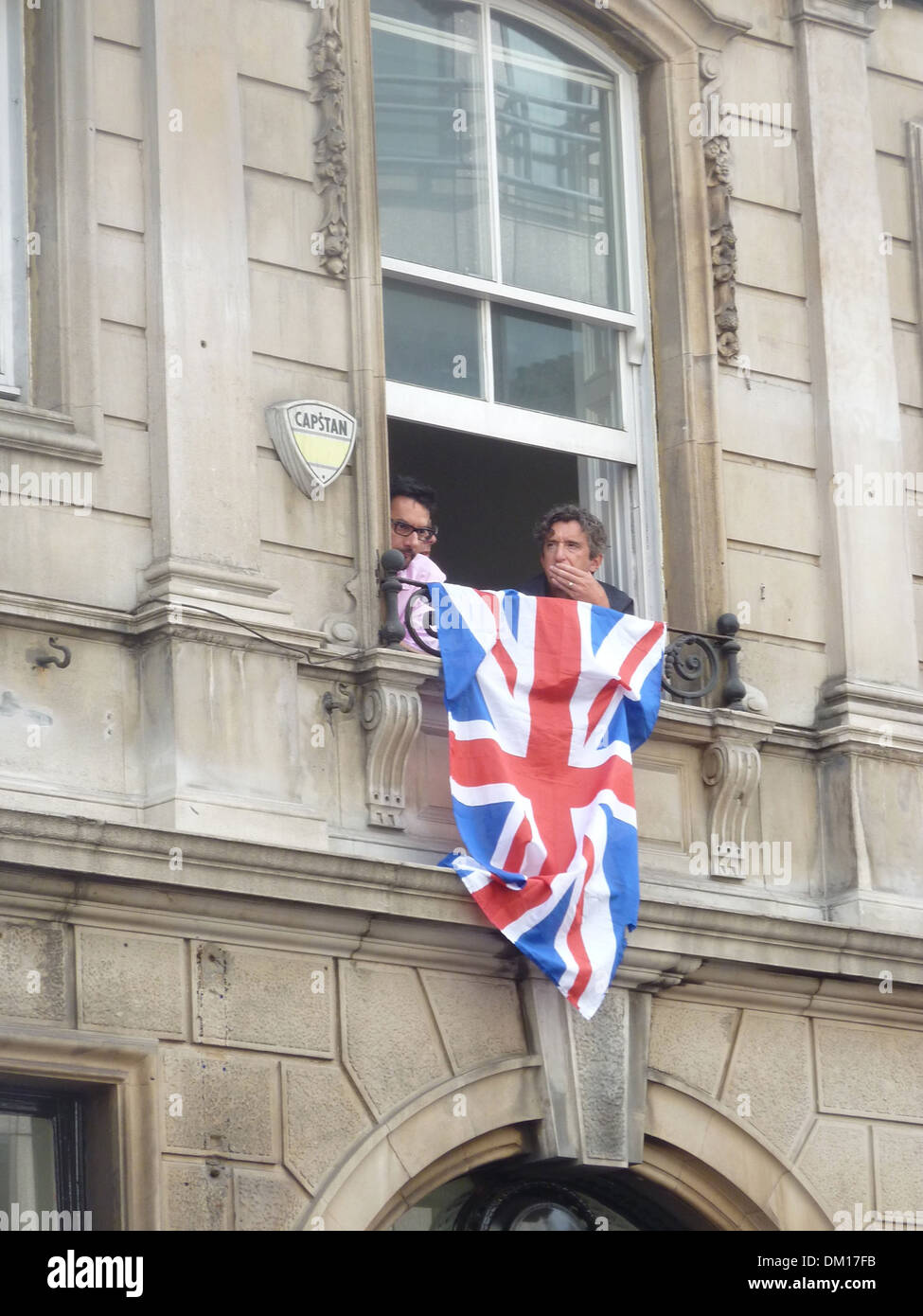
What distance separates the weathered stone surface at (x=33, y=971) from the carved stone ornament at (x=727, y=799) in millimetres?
3592

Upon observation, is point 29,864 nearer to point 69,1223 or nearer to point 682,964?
point 69,1223

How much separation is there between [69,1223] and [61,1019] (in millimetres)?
797

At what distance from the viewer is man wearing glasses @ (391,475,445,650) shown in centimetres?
1376

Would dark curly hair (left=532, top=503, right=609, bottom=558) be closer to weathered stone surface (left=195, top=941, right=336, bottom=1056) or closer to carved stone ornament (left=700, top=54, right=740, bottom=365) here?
carved stone ornament (left=700, top=54, right=740, bottom=365)

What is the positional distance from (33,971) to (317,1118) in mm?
1418

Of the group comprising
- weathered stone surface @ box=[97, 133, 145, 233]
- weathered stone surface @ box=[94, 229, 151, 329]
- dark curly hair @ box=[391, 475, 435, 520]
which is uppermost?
weathered stone surface @ box=[97, 133, 145, 233]

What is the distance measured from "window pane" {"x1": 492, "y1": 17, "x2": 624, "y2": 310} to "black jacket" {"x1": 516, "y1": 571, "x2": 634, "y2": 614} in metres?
1.59

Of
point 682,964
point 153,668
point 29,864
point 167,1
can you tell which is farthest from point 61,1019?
point 167,1

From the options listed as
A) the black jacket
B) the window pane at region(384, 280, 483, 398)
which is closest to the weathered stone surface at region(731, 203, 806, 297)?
the window pane at region(384, 280, 483, 398)

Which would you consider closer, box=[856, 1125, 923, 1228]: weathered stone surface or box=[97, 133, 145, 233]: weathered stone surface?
box=[97, 133, 145, 233]: weathered stone surface

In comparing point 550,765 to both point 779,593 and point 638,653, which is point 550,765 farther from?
point 779,593

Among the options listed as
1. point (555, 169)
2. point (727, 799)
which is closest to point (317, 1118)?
point (727, 799)

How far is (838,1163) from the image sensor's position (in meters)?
13.8

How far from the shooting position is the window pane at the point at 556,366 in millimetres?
14547
